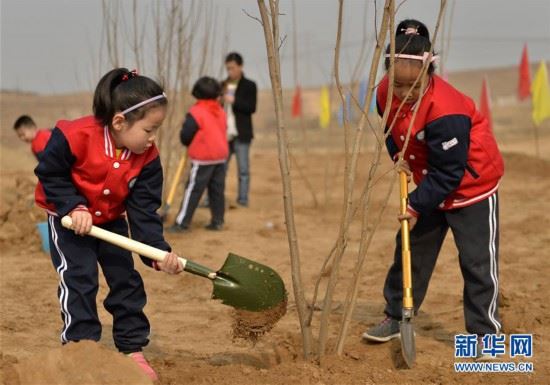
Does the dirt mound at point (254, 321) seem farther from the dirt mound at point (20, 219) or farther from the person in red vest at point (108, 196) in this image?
the dirt mound at point (20, 219)

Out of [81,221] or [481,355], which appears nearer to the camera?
[81,221]

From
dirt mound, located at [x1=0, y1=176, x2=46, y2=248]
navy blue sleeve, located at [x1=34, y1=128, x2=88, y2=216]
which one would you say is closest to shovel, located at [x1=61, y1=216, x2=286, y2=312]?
navy blue sleeve, located at [x1=34, y1=128, x2=88, y2=216]

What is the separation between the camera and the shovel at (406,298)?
415 cm

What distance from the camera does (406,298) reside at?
4250 millimetres

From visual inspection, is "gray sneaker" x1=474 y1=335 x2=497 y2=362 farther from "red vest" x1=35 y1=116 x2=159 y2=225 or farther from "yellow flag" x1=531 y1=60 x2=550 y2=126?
"yellow flag" x1=531 y1=60 x2=550 y2=126

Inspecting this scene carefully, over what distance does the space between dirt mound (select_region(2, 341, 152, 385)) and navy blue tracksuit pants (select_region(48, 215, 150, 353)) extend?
1.31 ft

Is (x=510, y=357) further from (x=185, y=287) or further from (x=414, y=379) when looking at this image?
(x=185, y=287)

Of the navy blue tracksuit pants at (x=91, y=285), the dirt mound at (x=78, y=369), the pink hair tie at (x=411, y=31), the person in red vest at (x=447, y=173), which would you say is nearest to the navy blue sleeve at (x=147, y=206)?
the navy blue tracksuit pants at (x=91, y=285)

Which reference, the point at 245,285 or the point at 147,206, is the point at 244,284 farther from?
the point at 147,206

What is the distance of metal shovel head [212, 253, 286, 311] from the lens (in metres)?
3.93

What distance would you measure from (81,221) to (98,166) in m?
0.26

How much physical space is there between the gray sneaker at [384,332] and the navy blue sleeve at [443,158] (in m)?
0.75

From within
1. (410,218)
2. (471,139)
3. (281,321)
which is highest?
(471,139)

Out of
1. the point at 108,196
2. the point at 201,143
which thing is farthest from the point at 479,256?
the point at 201,143
